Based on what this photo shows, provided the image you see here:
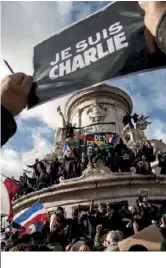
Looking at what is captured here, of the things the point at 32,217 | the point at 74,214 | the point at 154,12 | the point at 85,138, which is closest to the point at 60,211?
the point at 74,214

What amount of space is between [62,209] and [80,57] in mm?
11331

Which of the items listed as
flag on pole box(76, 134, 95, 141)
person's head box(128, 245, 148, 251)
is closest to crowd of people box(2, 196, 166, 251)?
flag on pole box(76, 134, 95, 141)

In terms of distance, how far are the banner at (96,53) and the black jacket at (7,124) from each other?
1.39 feet

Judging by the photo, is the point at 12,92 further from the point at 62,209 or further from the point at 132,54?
the point at 62,209

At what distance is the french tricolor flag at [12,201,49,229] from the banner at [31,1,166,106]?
8.30 metres

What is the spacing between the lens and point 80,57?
159 inches

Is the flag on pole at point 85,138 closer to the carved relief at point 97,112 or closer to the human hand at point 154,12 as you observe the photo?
the carved relief at point 97,112

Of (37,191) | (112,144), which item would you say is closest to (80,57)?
(37,191)

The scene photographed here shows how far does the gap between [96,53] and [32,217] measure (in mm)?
8814

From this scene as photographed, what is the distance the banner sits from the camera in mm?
3965

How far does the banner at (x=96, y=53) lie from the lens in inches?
156

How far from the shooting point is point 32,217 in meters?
12.2

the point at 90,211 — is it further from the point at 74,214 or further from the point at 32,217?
the point at 32,217

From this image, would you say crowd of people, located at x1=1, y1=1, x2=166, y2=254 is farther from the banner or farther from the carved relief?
the carved relief
